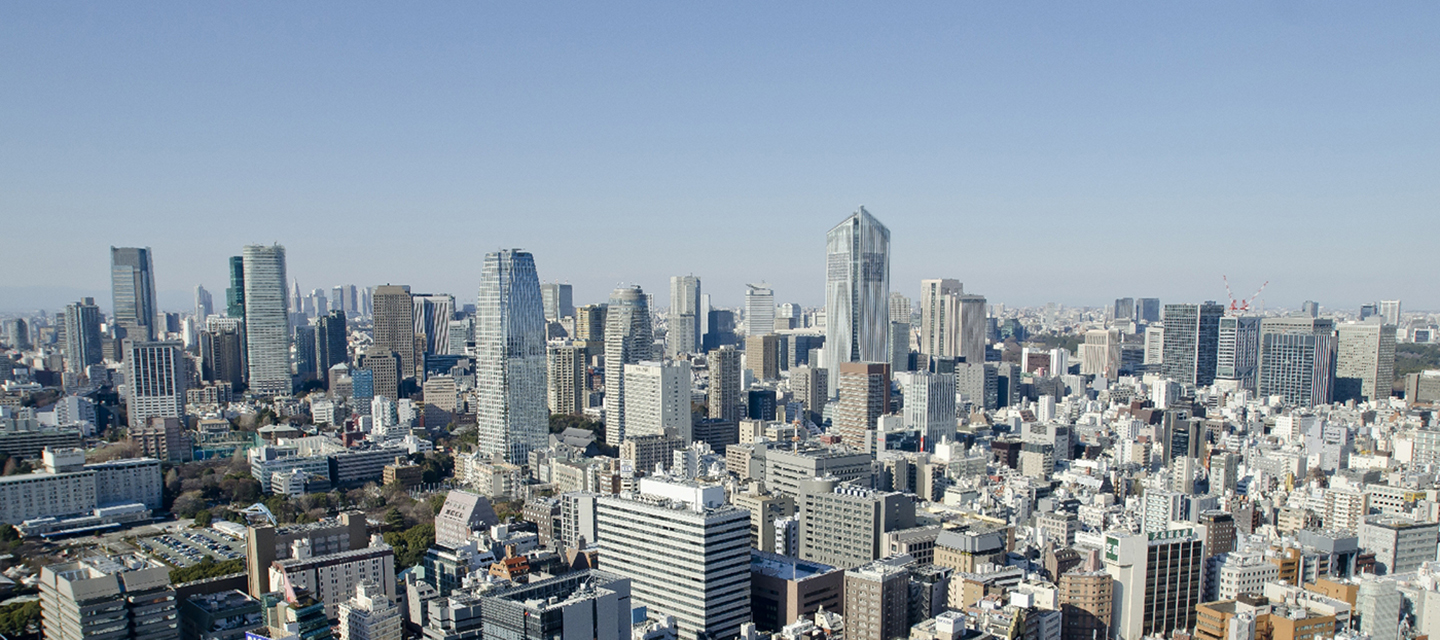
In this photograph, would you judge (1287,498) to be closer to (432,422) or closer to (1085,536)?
(1085,536)

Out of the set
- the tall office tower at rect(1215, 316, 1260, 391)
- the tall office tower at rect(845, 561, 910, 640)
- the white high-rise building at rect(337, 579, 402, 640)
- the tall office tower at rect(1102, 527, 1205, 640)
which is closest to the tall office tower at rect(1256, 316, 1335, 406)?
the tall office tower at rect(1215, 316, 1260, 391)

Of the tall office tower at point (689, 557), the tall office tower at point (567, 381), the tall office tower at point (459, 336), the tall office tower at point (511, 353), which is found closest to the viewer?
the tall office tower at point (689, 557)

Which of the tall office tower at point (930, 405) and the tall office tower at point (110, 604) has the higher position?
the tall office tower at point (110, 604)

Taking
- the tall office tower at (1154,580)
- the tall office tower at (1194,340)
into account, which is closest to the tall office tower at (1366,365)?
the tall office tower at (1194,340)

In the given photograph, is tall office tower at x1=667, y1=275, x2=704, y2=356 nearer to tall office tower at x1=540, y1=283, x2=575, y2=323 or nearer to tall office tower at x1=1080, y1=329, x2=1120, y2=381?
tall office tower at x1=540, y1=283, x2=575, y2=323

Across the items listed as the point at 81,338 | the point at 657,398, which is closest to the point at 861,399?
the point at 657,398

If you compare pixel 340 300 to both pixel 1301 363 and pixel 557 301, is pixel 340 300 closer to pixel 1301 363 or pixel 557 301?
pixel 557 301

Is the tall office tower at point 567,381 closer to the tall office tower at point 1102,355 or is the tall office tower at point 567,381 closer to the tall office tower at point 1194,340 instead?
the tall office tower at point 1194,340
